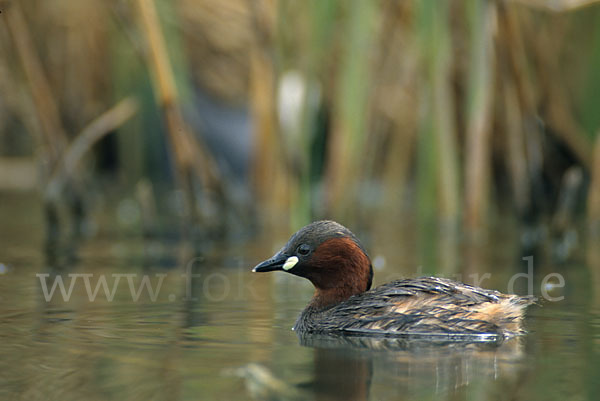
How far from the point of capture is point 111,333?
203 inches

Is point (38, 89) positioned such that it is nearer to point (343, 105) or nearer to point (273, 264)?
point (343, 105)

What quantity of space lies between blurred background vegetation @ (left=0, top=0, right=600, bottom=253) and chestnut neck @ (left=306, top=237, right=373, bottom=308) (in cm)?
226

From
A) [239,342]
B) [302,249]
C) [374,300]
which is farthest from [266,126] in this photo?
[239,342]

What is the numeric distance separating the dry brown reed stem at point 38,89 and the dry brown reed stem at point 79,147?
0.41 feet

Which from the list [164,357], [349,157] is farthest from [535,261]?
[164,357]

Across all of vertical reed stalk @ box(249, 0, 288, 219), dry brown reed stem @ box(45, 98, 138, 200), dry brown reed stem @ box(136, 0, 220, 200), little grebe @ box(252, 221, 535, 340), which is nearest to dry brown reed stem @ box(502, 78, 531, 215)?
vertical reed stalk @ box(249, 0, 288, 219)

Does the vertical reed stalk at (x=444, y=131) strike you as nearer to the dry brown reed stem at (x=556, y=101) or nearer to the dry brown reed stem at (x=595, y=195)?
the dry brown reed stem at (x=556, y=101)

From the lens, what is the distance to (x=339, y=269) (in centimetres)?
582

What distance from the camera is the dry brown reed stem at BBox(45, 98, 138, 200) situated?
9547mm

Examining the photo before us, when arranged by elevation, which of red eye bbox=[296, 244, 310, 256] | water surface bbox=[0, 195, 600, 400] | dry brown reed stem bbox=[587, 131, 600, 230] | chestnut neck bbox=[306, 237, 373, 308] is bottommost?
water surface bbox=[0, 195, 600, 400]

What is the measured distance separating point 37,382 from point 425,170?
6306 mm

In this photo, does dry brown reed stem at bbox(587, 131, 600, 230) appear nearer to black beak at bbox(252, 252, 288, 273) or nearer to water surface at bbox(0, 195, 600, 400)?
water surface at bbox(0, 195, 600, 400)

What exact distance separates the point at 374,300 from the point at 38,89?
4496 mm

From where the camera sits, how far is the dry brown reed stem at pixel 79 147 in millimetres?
9547
